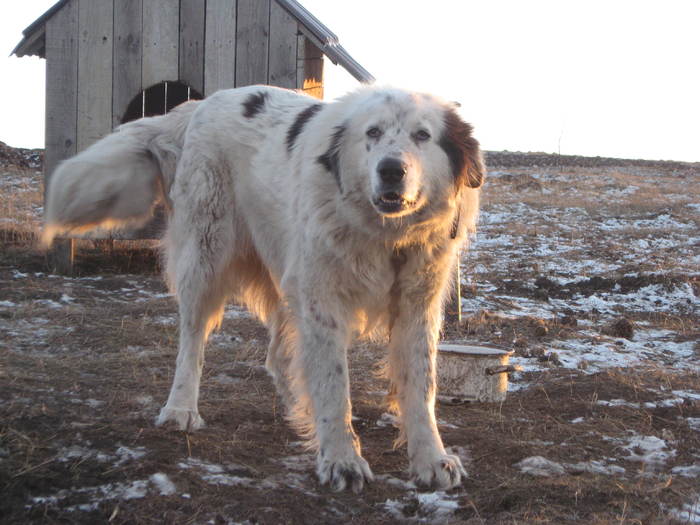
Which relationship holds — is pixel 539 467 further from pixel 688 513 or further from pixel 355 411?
pixel 355 411

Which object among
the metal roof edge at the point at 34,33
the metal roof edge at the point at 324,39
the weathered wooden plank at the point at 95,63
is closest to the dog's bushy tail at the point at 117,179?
the metal roof edge at the point at 324,39

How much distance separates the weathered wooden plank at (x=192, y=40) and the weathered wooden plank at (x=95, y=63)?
0.73 metres

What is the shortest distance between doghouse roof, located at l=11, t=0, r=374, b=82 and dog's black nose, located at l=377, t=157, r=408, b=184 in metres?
4.00

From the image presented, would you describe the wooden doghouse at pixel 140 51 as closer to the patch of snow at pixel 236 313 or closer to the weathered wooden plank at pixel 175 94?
the patch of snow at pixel 236 313

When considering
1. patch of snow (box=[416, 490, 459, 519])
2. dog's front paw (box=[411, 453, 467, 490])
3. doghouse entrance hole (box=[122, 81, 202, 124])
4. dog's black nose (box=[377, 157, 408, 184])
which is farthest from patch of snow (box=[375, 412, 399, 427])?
doghouse entrance hole (box=[122, 81, 202, 124])

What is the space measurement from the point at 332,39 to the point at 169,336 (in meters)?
3.44

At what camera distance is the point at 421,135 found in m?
3.28

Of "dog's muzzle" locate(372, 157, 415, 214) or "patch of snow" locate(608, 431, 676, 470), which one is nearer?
"dog's muzzle" locate(372, 157, 415, 214)

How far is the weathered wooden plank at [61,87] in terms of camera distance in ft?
24.2

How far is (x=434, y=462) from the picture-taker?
3143 millimetres

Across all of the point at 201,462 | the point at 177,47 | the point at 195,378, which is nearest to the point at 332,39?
the point at 177,47

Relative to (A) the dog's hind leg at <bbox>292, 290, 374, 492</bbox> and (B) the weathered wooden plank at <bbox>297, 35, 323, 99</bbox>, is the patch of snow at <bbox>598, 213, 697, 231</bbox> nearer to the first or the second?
(B) the weathered wooden plank at <bbox>297, 35, 323, 99</bbox>

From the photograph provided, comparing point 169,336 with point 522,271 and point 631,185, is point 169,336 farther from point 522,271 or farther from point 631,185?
point 631,185

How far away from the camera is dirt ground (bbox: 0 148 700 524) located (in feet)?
9.14
